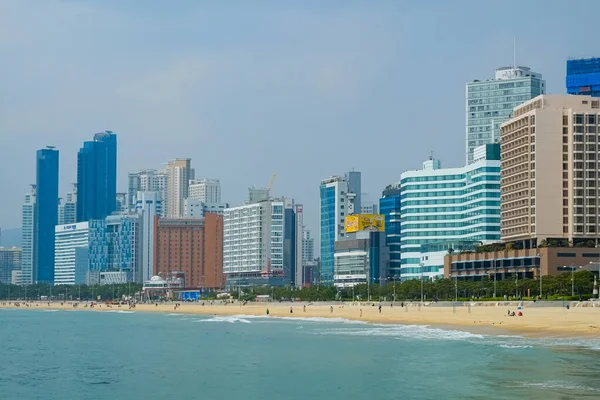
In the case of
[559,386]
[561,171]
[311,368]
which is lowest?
[311,368]

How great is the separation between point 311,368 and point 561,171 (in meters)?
119

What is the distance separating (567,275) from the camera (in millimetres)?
148250

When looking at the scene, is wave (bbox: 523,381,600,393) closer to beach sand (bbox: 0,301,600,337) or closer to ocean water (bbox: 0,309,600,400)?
ocean water (bbox: 0,309,600,400)

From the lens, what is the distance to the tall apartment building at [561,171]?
6826 inches

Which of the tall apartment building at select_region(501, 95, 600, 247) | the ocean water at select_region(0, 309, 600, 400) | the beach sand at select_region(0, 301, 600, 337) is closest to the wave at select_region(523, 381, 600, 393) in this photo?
the ocean water at select_region(0, 309, 600, 400)

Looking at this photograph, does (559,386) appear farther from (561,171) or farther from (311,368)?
(561,171)

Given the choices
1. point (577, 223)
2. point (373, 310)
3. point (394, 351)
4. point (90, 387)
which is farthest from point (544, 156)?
point (90, 387)

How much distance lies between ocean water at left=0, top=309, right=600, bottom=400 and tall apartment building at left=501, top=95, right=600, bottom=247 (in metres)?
78.9

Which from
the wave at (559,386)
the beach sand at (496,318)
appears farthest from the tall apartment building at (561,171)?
the wave at (559,386)

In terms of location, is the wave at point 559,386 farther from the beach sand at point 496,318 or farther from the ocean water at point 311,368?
the beach sand at point 496,318

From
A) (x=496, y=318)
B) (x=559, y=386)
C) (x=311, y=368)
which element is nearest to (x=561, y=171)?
(x=496, y=318)

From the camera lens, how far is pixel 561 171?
575 ft

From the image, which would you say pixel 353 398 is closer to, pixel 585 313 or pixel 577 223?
pixel 585 313

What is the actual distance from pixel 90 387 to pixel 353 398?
54.2 feet
